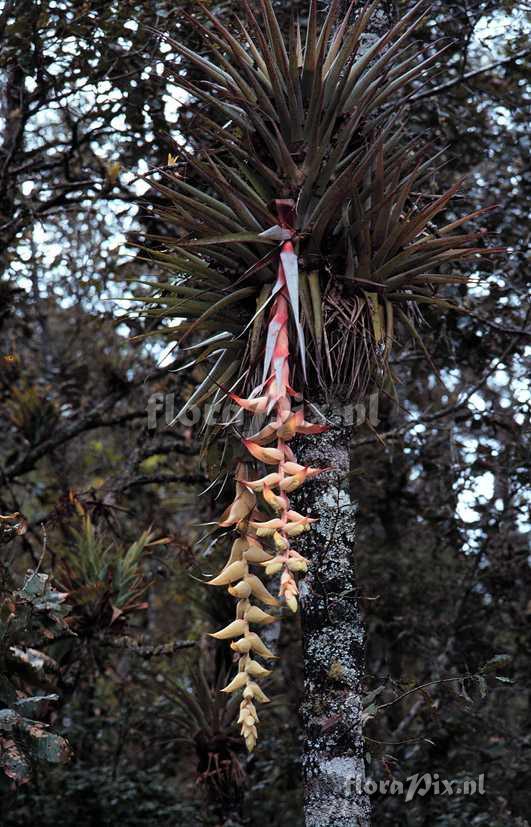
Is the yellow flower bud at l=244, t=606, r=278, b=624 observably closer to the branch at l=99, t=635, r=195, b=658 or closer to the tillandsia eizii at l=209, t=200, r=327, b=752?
the tillandsia eizii at l=209, t=200, r=327, b=752

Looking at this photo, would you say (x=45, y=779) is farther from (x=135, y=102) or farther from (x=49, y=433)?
(x=135, y=102)

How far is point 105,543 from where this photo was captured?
657cm

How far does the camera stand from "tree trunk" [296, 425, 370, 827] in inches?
100

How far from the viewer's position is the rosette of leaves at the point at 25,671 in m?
3.17

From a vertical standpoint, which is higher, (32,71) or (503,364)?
(32,71)

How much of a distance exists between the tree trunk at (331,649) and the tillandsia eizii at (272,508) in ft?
1.02

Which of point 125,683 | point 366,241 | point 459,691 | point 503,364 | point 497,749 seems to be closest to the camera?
point 366,241

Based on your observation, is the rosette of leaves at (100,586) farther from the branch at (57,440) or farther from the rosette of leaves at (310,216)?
the rosette of leaves at (310,216)

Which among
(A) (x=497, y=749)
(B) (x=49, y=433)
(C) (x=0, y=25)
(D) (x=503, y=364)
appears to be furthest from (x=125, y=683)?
(C) (x=0, y=25)

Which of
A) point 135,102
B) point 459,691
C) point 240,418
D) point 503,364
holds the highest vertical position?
point 135,102

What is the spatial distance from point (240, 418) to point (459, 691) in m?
1.35

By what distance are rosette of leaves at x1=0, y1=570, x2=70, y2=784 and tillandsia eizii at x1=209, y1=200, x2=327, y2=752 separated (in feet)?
4.19

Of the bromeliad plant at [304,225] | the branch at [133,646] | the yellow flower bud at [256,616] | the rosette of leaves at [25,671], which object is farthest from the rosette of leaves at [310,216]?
the branch at [133,646]

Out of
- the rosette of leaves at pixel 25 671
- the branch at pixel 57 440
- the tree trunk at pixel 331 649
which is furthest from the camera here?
the branch at pixel 57 440
